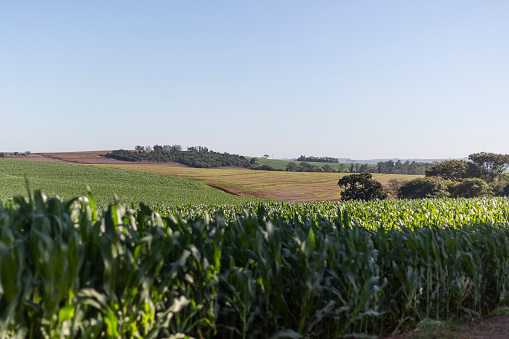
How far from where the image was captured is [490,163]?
63688 millimetres

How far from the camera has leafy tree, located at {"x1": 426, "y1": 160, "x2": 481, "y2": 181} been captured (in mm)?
62219

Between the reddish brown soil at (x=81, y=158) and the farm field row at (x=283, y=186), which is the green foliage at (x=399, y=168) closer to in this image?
the farm field row at (x=283, y=186)

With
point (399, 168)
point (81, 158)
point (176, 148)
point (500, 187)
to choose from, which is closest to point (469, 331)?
point (500, 187)

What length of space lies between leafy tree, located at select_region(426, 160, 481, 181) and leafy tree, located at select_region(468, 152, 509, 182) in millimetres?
1508

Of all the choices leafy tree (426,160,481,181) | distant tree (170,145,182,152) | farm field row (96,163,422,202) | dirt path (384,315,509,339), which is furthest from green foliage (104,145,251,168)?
dirt path (384,315,509,339)

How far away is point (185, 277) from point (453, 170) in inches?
2798

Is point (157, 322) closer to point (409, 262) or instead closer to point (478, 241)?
point (409, 262)

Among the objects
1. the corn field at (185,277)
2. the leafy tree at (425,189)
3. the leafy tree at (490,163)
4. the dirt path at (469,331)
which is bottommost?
the leafy tree at (425,189)

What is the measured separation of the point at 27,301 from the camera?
1.84 m

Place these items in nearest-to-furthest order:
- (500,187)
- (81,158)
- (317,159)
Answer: (500,187)
(81,158)
(317,159)

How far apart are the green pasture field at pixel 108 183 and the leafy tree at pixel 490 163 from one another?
47352mm

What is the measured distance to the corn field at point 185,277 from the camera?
1894 millimetres

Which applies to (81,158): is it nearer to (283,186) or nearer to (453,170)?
(283,186)

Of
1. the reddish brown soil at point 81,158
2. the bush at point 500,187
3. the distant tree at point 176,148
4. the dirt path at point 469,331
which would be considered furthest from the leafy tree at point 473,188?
the distant tree at point 176,148
